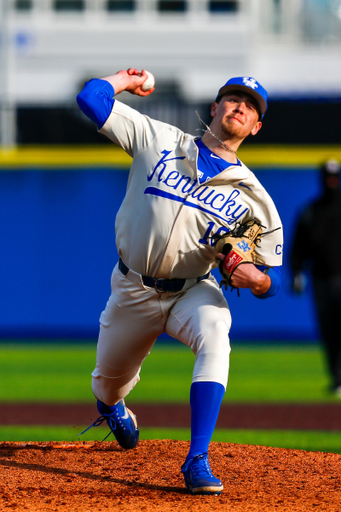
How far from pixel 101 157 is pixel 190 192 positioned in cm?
955

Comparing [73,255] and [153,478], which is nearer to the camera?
[153,478]

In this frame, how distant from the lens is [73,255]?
42.5 feet

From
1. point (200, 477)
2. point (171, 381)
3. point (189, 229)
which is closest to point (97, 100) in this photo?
point (189, 229)

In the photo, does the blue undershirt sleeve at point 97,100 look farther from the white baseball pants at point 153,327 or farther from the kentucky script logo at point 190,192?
the white baseball pants at point 153,327

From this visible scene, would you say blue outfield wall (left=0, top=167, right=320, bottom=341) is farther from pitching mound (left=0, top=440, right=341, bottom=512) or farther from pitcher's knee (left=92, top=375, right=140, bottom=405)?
pitcher's knee (left=92, top=375, right=140, bottom=405)

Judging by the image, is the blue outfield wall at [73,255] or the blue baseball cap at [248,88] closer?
the blue baseball cap at [248,88]

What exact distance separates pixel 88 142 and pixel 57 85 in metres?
11.9

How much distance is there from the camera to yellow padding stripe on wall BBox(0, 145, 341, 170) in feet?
42.3

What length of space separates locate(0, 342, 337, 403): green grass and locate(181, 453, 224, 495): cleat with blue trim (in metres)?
3.86

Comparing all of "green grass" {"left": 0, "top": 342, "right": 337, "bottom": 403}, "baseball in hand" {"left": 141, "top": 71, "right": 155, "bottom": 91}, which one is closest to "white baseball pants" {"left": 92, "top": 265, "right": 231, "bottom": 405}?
"baseball in hand" {"left": 141, "top": 71, "right": 155, "bottom": 91}

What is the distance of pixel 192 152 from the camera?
3.78 meters

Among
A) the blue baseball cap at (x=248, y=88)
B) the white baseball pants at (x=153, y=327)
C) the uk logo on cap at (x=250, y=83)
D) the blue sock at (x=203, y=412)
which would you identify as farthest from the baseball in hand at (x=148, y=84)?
the blue sock at (x=203, y=412)

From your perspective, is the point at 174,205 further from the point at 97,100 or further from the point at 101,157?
the point at 101,157

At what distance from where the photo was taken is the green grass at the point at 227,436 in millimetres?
5211
